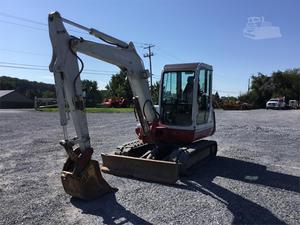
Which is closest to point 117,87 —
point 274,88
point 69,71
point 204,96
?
point 274,88

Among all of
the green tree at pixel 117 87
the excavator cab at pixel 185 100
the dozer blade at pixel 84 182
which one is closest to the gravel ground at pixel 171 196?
the dozer blade at pixel 84 182

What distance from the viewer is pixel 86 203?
6.76 m

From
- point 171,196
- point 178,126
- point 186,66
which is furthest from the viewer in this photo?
point 186,66

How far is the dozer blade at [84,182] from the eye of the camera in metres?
6.82

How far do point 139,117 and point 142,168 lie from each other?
1.43 m

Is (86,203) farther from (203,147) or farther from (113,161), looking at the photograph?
(203,147)

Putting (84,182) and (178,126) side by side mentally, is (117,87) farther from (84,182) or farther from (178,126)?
(84,182)

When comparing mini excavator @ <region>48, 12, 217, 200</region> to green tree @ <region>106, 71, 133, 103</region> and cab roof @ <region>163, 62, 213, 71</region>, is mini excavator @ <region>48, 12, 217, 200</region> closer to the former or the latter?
cab roof @ <region>163, 62, 213, 71</region>

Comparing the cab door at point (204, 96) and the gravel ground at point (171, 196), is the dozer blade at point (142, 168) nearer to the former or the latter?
the gravel ground at point (171, 196)

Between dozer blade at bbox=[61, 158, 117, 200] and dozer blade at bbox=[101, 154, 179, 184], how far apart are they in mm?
1459

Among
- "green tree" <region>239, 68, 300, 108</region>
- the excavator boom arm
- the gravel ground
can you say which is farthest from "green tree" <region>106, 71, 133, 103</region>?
the excavator boom arm

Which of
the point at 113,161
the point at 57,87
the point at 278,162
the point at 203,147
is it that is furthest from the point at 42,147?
the point at 278,162

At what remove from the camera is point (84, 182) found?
6902mm

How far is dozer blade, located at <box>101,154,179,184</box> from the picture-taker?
8.16 m
